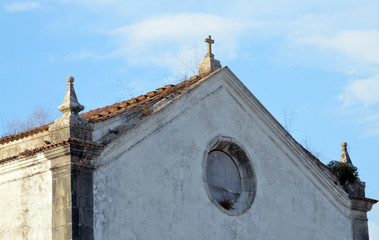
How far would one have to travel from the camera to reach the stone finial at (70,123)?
1769cm

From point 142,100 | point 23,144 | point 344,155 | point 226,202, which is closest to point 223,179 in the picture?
point 226,202

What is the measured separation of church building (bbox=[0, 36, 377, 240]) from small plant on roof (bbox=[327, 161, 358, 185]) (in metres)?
0.18

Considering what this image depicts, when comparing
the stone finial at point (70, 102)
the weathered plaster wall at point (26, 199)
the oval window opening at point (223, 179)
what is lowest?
the weathered plaster wall at point (26, 199)

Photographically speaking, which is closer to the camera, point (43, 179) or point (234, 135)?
point (43, 179)

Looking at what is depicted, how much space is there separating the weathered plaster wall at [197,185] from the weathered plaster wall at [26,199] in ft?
3.40

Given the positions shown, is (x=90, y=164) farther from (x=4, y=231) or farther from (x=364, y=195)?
(x=364, y=195)

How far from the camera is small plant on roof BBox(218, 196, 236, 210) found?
20.2m

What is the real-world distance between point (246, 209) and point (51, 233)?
4908 mm

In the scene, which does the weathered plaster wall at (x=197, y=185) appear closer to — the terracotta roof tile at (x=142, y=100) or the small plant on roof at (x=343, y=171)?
the terracotta roof tile at (x=142, y=100)

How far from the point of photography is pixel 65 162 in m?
17.5

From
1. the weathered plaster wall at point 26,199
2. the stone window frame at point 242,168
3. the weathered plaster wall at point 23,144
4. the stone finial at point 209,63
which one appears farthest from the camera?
the stone finial at point 209,63

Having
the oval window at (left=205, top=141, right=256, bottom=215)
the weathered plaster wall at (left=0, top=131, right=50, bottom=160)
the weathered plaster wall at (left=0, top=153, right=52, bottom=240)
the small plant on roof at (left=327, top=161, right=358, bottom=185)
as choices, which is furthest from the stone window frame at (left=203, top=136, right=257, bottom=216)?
the weathered plaster wall at (left=0, top=153, right=52, bottom=240)

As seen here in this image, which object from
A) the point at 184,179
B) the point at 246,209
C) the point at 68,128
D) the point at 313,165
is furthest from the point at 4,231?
the point at 313,165

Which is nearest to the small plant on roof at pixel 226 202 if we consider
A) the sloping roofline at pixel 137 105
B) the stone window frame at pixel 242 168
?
the stone window frame at pixel 242 168
